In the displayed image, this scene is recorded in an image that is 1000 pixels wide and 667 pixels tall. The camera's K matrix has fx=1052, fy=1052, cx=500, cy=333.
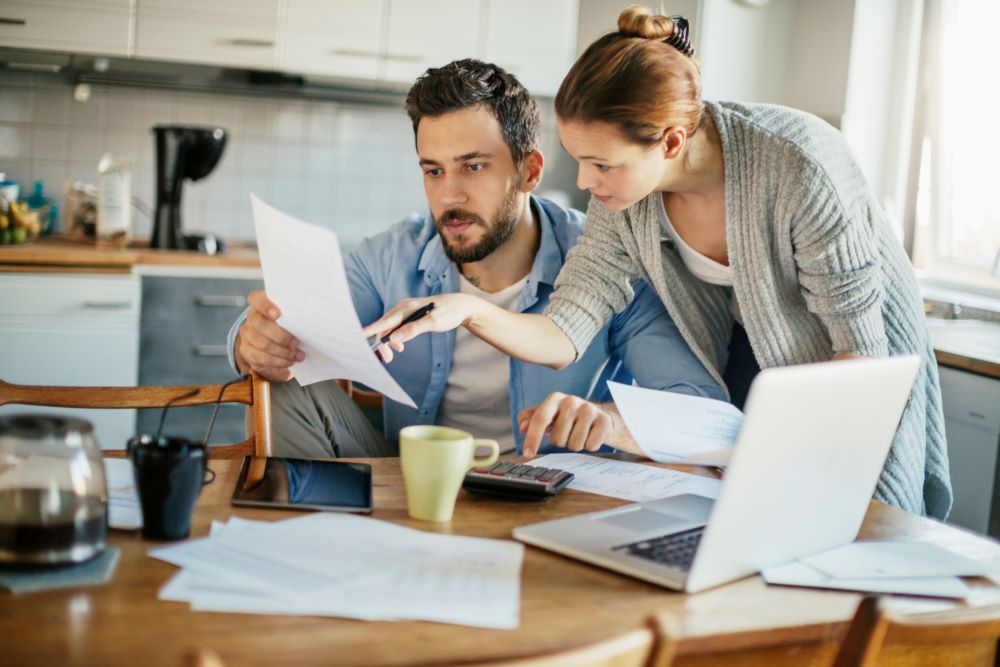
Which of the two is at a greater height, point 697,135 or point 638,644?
point 697,135

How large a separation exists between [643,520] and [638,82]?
2.24ft

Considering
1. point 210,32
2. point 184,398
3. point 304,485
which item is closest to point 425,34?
point 210,32

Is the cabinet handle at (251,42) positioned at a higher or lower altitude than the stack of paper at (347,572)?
higher

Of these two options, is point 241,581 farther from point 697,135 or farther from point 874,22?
point 874,22

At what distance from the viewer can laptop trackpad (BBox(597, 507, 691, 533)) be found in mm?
1207

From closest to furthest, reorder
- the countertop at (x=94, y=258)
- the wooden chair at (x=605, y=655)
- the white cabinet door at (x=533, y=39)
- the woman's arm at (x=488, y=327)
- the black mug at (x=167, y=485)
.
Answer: the wooden chair at (x=605, y=655)
the black mug at (x=167, y=485)
the woman's arm at (x=488, y=327)
the countertop at (x=94, y=258)
the white cabinet door at (x=533, y=39)

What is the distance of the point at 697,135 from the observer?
1.71 m

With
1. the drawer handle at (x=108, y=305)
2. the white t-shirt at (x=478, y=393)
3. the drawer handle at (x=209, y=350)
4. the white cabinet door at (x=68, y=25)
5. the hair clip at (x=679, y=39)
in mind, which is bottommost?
the drawer handle at (x=209, y=350)

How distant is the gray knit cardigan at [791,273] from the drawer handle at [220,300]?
1.78 meters

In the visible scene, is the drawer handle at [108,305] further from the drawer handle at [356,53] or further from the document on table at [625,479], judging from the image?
the document on table at [625,479]

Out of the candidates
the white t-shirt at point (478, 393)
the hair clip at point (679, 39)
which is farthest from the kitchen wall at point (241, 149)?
the hair clip at point (679, 39)

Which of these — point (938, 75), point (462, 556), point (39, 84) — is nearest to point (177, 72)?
point (39, 84)

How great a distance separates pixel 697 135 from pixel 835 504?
0.75 m

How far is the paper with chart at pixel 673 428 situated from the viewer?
131cm
